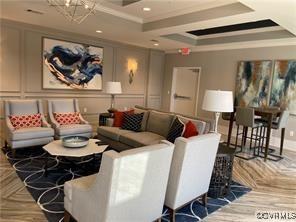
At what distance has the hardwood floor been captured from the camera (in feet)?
7.73

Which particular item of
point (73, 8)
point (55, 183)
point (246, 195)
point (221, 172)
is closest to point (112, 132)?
point (55, 183)

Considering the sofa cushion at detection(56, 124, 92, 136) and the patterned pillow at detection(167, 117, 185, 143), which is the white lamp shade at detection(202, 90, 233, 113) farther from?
the sofa cushion at detection(56, 124, 92, 136)

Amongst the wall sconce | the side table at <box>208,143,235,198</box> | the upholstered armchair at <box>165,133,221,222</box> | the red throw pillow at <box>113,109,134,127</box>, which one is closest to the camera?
the upholstered armchair at <box>165,133,221,222</box>

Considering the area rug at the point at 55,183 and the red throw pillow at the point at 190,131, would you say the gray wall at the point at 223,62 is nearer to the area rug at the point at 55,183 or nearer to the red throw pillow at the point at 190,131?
the red throw pillow at the point at 190,131

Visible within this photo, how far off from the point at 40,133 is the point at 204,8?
3616 mm

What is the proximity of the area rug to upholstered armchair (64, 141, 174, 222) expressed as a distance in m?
0.46

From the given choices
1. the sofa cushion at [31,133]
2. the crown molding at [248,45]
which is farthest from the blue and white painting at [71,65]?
the crown molding at [248,45]

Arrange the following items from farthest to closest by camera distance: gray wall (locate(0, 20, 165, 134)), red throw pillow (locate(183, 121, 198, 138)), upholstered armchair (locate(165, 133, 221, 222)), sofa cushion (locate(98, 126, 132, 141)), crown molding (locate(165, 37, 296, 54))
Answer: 1. crown molding (locate(165, 37, 296, 54))
2. gray wall (locate(0, 20, 165, 134))
3. sofa cushion (locate(98, 126, 132, 141))
4. red throw pillow (locate(183, 121, 198, 138))
5. upholstered armchair (locate(165, 133, 221, 222))

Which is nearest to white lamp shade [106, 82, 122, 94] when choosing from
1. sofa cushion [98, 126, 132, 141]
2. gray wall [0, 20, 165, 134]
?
sofa cushion [98, 126, 132, 141]

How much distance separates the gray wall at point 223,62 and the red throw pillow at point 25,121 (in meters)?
4.62

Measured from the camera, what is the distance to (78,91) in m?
6.16

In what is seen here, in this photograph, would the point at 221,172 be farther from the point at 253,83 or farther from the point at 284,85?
the point at 253,83

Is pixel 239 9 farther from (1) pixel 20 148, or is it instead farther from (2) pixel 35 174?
(1) pixel 20 148

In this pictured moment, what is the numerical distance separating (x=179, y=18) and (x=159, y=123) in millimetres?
2057
